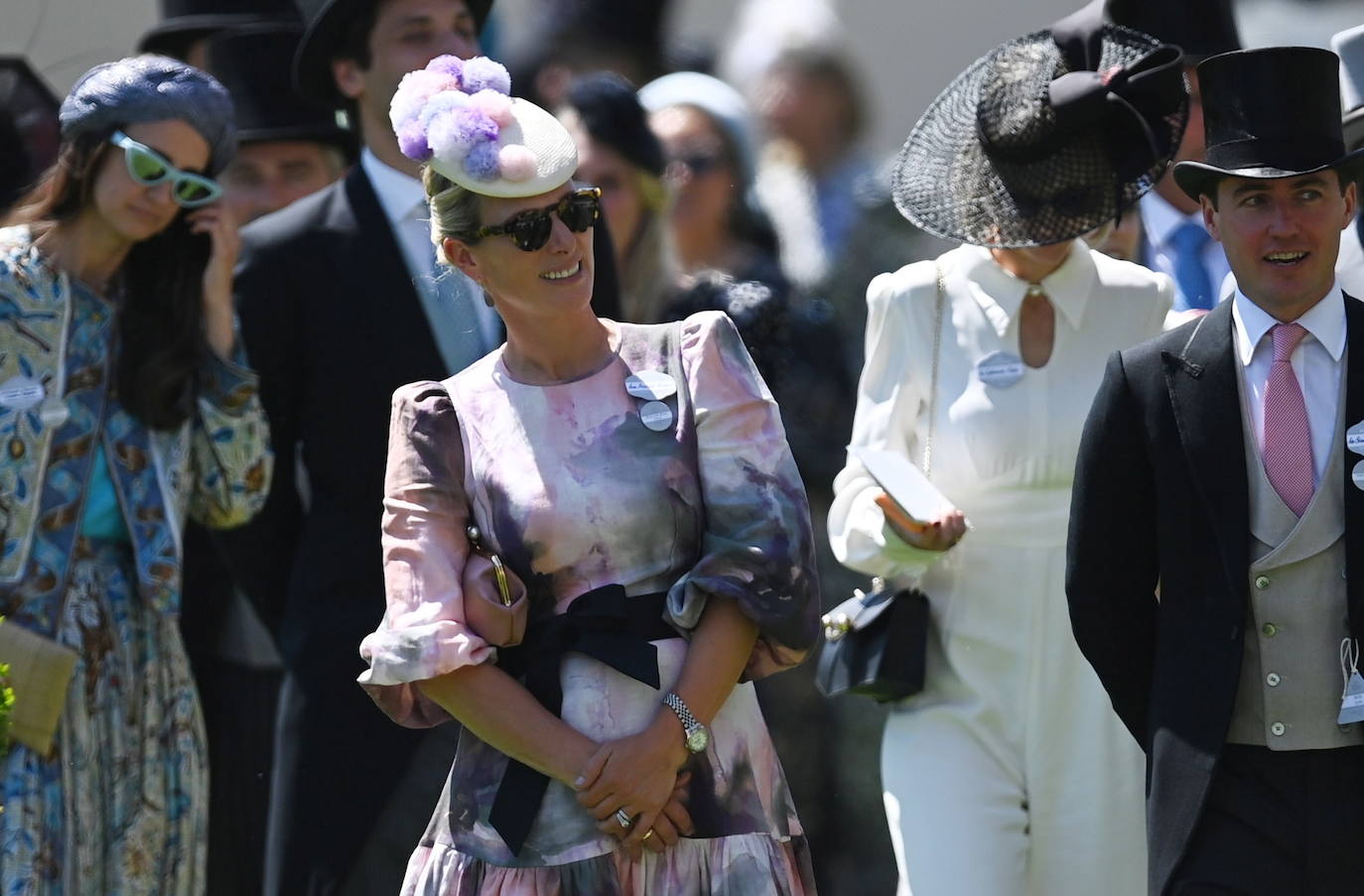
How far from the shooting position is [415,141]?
4398mm

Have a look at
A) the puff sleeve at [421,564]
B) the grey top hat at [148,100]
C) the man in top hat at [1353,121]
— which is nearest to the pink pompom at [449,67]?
the puff sleeve at [421,564]

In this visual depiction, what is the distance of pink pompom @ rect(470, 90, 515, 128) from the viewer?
439 centimetres

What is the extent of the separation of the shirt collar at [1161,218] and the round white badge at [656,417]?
9.68 ft

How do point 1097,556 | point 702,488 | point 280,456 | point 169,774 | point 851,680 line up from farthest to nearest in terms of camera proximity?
1. point 280,456
2. point 169,774
3. point 851,680
4. point 1097,556
5. point 702,488

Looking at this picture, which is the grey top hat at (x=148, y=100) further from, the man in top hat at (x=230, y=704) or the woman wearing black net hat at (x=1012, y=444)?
the woman wearing black net hat at (x=1012, y=444)

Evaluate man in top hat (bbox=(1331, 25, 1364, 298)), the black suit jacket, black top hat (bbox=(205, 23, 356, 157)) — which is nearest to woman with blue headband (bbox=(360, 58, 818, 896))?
the black suit jacket

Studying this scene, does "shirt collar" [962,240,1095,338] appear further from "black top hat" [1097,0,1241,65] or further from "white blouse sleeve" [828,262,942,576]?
"black top hat" [1097,0,1241,65]

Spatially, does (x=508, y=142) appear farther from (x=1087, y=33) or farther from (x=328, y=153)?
(x=328, y=153)

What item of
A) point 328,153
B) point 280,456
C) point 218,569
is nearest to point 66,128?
point 280,456

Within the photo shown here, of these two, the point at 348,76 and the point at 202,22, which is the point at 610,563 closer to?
the point at 348,76

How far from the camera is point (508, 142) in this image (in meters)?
4.38

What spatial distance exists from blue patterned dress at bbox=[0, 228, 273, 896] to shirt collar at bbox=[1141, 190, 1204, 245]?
2.55 metres

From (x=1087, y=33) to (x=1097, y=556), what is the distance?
150 centimetres

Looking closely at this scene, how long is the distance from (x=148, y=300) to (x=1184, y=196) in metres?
2.88
